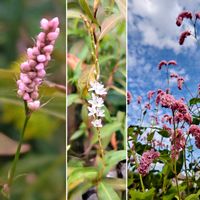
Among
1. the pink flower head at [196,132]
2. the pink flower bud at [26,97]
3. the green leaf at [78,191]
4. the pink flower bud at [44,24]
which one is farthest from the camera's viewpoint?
the green leaf at [78,191]

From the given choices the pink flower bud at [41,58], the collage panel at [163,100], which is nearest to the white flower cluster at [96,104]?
the collage panel at [163,100]

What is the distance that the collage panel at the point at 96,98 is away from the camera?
89.0 inches

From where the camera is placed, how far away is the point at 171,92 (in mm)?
2223

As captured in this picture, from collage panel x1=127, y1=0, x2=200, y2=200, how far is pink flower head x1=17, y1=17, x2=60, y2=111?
584 millimetres

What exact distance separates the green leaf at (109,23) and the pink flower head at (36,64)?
0.49 m

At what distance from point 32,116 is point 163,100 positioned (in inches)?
25.4

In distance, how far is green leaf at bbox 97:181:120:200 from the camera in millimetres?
2200

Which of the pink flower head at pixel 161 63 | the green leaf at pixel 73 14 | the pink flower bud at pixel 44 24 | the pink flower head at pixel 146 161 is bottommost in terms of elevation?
the pink flower head at pixel 146 161

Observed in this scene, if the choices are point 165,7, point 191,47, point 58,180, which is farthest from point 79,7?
point 58,180

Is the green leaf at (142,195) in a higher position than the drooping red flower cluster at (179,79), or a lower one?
lower

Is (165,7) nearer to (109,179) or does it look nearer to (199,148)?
(199,148)

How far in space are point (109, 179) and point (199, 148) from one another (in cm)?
46

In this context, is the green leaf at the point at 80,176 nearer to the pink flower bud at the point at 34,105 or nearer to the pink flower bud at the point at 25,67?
the pink flower bud at the point at 34,105

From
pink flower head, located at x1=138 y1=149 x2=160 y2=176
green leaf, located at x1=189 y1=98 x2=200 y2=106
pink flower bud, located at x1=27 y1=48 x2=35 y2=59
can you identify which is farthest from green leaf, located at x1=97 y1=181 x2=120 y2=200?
pink flower bud, located at x1=27 y1=48 x2=35 y2=59
